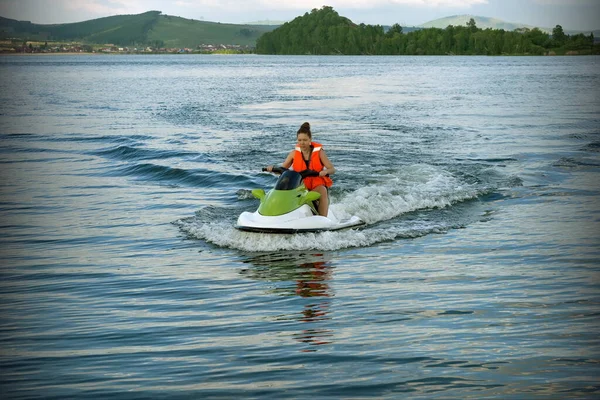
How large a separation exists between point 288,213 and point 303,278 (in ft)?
6.70

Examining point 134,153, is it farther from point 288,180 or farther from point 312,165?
point 288,180

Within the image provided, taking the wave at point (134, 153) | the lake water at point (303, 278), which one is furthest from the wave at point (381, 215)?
the wave at point (134, 153)

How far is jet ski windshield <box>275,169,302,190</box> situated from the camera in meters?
13.8

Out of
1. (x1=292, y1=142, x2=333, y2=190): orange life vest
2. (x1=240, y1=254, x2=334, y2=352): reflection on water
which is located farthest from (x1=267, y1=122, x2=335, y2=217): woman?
(x1=240, y1=254, x2=334, y2=352): reflection on water

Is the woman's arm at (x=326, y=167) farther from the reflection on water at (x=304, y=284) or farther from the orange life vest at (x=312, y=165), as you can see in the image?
the reflection on water at (x=304, y=284)

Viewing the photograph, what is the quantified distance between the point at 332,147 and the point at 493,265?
17.1 metres

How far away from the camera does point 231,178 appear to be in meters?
22.1

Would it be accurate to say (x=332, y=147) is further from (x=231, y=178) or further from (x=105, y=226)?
(x=105, y=226)

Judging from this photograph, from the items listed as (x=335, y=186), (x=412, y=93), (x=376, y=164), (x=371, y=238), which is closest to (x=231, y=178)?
(x=335, y=186)

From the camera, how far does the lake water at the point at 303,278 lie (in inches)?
307

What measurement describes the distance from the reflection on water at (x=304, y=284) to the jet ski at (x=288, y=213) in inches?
20.5

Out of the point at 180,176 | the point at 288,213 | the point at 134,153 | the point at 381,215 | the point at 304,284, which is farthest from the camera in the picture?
the point at 134,153

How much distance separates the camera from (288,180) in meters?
13.9

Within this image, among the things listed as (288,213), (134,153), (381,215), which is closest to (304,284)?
(288,213)
